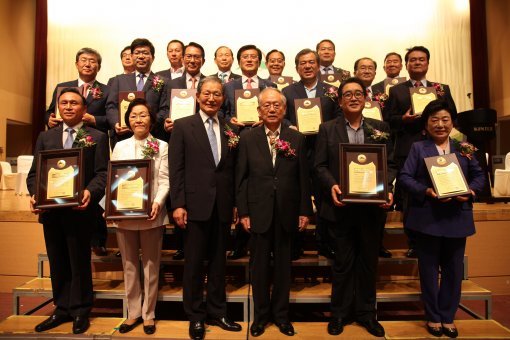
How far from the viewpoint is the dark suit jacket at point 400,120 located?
3.80 metres

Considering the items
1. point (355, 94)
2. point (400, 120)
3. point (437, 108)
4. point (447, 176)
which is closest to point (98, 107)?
point (355, 94)

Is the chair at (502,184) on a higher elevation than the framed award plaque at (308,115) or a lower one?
lower

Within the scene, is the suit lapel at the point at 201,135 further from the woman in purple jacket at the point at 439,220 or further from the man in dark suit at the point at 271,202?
the woman in purple jacket at the point at 439,220

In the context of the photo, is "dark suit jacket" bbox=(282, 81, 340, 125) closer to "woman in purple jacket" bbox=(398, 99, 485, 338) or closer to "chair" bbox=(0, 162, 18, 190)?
"woman in purple jacket" bbox=(398, 99, 485, 338)

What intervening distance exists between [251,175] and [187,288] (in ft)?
3.14

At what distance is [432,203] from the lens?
2930 mm

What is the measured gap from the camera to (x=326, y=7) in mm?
9453

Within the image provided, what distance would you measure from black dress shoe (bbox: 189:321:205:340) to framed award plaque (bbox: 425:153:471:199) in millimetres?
1932

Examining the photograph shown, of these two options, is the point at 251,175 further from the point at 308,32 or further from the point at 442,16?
the point at 442,16

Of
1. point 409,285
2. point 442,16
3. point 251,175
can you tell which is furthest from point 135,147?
point 442,16

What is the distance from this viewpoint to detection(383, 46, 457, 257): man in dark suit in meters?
3.79

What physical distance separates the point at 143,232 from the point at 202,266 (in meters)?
0.50

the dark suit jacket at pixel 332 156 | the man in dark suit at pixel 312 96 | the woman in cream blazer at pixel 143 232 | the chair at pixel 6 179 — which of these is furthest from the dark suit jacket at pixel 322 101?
→ the chair at pixel 6 179

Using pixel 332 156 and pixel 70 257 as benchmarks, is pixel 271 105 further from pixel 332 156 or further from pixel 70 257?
pixel 70 257
